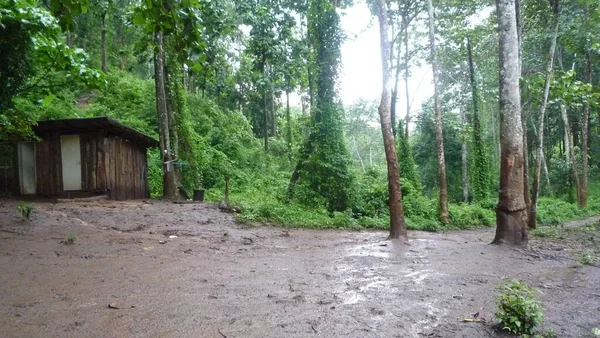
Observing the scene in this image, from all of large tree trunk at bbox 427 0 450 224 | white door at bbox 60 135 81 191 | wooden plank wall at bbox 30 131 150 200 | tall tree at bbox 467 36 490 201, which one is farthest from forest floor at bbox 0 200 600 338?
tall tree at bbox 467 36 490 201

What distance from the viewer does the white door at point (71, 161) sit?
13656 mm

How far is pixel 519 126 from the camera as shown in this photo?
8422 mm

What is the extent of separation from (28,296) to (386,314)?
3.68 metres

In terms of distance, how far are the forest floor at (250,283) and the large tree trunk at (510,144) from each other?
52 centimetres

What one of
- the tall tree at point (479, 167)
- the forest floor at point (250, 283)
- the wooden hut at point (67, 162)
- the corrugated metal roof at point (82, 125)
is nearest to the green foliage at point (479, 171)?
the tall tree at point (479, 167)

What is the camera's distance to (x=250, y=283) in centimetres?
496

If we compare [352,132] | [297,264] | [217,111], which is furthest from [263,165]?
[352,132]

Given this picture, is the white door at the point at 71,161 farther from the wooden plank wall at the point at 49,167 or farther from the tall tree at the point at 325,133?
the tall tree at the point at 325,133

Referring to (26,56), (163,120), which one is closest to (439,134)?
(163,120)

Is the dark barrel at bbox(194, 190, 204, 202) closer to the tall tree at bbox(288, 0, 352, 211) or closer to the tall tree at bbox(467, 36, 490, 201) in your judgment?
the tall tree at bbox(288, 0, 352, 211)

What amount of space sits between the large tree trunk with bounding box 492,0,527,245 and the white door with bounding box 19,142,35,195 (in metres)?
15.1

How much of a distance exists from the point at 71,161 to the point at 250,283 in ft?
38.2

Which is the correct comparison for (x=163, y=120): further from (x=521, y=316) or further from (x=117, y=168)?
(x=521, y=316)

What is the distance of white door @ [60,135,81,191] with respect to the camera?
44.8 ft
